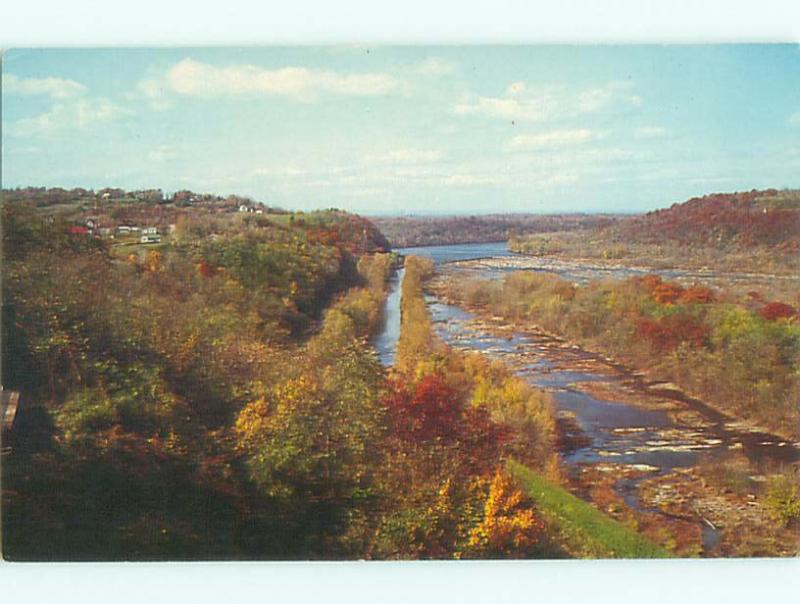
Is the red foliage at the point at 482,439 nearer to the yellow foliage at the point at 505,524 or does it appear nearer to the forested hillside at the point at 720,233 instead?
the yellow foliage at the point at 505,524

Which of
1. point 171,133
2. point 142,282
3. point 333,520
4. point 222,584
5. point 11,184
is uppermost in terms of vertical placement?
point 171,133

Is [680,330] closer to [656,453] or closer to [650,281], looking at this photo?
[650,281]

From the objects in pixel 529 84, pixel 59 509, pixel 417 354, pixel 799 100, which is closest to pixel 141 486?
pixel 59 509

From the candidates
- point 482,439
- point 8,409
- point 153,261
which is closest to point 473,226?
point 482,439

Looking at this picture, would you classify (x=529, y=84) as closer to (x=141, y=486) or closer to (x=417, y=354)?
(x=417, y=354)

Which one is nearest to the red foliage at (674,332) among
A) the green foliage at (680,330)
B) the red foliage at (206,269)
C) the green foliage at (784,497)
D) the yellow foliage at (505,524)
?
the green foliage at (680,330)

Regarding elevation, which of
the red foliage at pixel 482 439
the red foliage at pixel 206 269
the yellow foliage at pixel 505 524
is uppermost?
the red foliage at pixel 206 269

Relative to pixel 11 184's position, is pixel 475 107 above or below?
above
